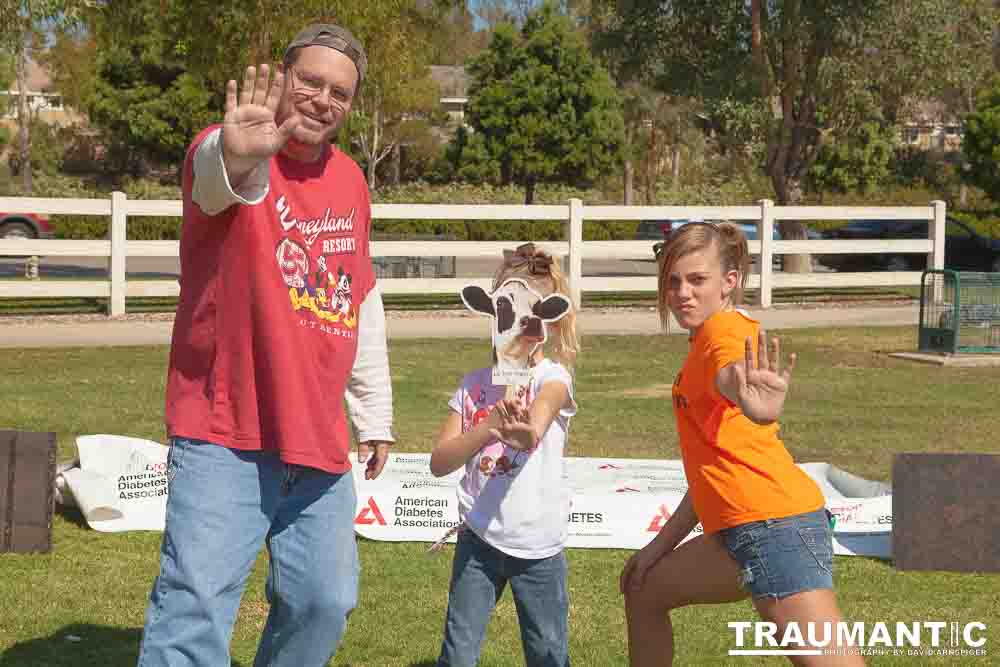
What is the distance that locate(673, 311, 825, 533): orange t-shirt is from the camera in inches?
143

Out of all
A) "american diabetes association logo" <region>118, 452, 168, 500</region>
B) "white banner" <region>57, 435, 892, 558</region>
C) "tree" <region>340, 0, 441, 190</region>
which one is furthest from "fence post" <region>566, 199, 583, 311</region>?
"american diabetes association logo" <region>118, 452, 168, 500</region>

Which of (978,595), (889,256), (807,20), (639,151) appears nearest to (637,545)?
(978,595)

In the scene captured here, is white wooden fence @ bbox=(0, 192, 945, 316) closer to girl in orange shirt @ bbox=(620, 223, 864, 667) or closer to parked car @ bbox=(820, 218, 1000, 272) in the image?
parked car @ bbox=(820, 218, 1000, 272)

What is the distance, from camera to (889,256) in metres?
31.9

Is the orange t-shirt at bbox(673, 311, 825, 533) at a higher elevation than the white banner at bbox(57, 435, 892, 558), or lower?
higher

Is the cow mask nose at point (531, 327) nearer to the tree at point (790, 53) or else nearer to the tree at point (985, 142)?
the tree at point (790, 53)

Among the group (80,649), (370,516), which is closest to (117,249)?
(370,516)

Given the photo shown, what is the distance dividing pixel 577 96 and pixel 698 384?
145ft

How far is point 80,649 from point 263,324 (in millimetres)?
2336

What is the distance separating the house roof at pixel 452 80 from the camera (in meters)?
89.6

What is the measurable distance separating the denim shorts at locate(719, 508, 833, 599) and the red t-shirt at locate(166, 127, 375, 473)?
1.08 metres

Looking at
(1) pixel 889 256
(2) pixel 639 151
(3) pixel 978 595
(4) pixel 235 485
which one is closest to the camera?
(4) pixel 235 485

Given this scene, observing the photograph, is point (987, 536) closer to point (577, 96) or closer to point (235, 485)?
point (235, 485)

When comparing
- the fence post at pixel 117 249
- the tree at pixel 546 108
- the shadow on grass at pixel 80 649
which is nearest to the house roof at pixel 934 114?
the tree at pixel 546 108
